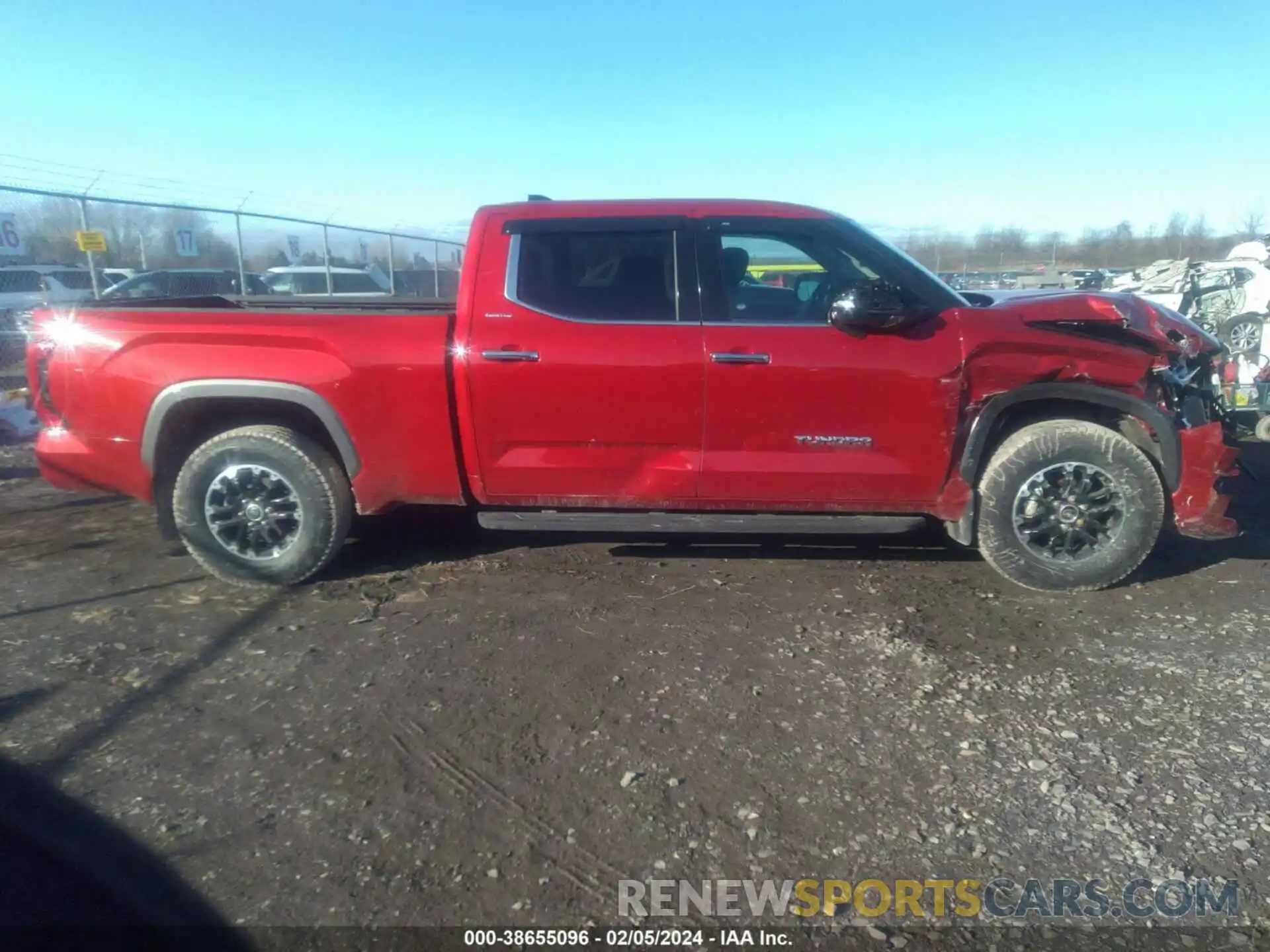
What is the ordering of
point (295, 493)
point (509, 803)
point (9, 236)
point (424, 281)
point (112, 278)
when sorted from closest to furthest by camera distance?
point (509, 803)
point (295, 493)
point (9, 236)
point (112, 278)
point (424, 281)

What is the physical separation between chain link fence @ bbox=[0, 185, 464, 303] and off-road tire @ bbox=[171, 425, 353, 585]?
14.4 feet

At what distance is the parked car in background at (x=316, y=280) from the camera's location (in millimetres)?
18344

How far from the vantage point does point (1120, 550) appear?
174 inches

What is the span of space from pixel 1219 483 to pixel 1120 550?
22.9 inches

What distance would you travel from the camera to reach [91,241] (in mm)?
9820

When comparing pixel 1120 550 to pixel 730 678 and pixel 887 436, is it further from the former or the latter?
pixel 730 678

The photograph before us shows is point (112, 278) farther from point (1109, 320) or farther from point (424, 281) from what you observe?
point (1109, 320)

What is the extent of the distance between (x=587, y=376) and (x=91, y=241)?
8.20m

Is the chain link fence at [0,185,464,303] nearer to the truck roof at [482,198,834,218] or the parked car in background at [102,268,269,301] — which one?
the parked car in background at [102,268,269,301]

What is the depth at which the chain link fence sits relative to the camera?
11.2 metres

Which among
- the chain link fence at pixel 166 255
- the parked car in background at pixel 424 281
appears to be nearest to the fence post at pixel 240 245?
the chain link fence at pixel 166 255

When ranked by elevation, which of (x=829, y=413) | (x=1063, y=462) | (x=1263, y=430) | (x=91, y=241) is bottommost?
(x=1263, y=430)

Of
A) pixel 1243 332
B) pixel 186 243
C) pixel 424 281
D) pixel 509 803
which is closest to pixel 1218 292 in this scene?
pixel 1243 332

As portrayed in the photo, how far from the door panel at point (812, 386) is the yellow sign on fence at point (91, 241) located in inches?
327
